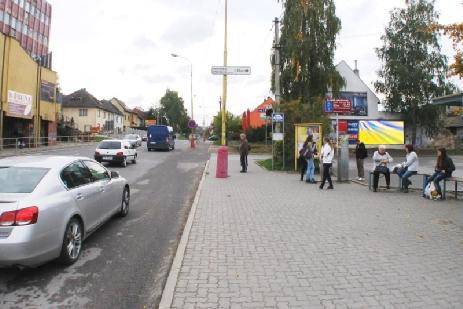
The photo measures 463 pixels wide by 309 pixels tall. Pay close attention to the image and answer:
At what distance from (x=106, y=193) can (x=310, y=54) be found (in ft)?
82.7

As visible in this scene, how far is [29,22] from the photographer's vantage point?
65.9m

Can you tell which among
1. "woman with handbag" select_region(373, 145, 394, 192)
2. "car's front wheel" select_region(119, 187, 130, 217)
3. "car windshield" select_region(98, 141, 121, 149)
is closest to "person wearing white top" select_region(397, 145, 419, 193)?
"woman with handbag" select_region(373, 145, 394, 192)

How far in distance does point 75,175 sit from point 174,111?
130 metres

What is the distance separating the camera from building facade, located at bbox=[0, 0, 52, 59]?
58.8 metres

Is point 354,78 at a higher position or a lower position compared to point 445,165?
higher

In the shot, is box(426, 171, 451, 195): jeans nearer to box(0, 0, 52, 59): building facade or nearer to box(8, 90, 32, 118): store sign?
box(8, 90, 32, 118): store sign

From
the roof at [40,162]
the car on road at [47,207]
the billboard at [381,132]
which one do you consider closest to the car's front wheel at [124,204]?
the car on road at [47,207]

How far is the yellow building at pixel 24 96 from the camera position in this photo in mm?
34219

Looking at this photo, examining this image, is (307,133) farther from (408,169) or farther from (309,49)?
(309,49)

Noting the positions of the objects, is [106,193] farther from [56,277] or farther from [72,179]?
[56,277]

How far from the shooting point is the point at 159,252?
21.5 ft

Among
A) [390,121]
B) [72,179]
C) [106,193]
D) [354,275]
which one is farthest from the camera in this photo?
[390,121]

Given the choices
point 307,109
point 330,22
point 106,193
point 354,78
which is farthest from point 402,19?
point 106,193

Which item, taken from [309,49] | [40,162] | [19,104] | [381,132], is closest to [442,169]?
[40,162]
